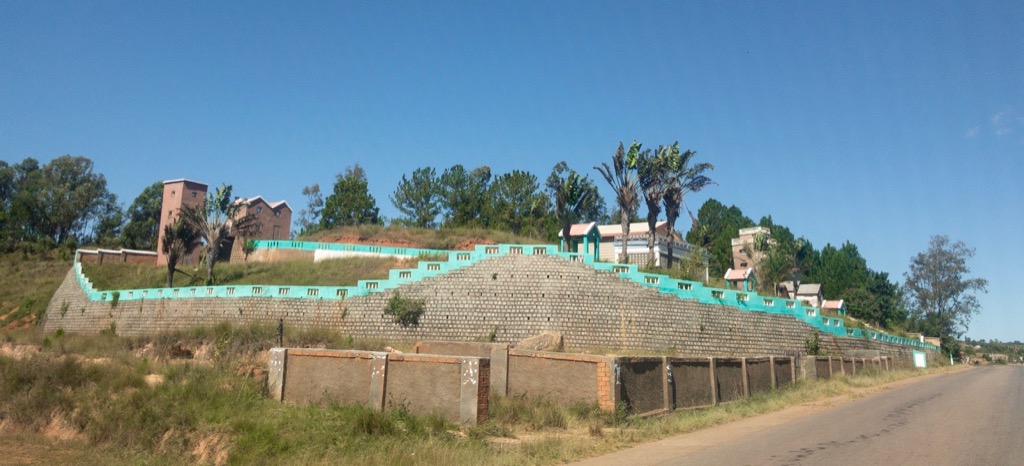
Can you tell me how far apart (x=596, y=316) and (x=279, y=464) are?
22502 millimetres

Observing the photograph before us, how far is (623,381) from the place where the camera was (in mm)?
13297

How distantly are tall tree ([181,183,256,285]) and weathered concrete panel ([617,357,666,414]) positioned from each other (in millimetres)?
36512

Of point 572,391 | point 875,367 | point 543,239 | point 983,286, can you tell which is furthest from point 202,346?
point 983,286

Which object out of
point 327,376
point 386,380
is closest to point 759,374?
point 386,380

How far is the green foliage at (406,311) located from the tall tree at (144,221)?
51.5m

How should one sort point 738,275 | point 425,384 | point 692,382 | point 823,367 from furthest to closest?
point 738,275, point 823,367, point 692,382, point 425,384

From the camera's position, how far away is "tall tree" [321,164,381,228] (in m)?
67.4

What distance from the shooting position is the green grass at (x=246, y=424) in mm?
9680

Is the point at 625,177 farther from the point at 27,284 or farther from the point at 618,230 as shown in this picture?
the point at 27,284

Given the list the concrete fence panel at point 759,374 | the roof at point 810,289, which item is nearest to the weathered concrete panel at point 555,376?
the concrete fence panel at point 759,374

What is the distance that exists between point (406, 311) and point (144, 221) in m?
57.4

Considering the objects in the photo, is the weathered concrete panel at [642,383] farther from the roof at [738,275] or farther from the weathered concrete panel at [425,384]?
the roof at [738,275]

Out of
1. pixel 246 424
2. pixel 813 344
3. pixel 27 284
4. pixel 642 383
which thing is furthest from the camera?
pixel 27 284

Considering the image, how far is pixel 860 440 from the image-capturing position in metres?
10.9
